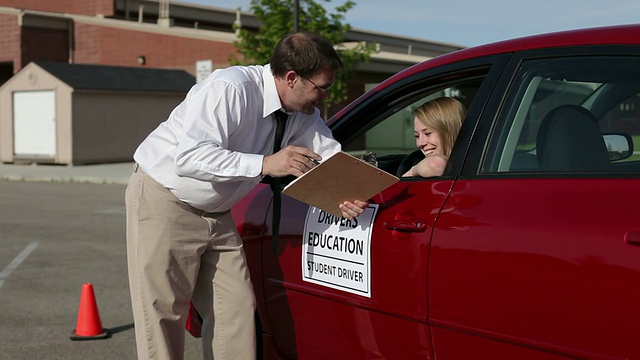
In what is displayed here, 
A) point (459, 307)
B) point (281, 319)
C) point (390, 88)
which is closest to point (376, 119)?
point (390, 88)

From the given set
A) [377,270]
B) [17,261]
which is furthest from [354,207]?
[17,261]

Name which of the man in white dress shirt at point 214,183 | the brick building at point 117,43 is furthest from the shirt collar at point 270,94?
the brick building at point 117,43

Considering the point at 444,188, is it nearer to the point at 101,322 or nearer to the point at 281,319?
the point at 281,319

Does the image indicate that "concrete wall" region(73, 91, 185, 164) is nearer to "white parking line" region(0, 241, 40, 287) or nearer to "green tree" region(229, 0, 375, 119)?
"green tree" region(229, 0, 375, 119)

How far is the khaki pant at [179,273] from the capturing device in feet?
12.1

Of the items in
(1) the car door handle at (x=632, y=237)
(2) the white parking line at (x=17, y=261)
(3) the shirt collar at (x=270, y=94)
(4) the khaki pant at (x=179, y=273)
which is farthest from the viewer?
(2) the white parking line at (x=17, y=261)

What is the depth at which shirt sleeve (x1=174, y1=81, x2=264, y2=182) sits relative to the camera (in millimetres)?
Result: 3367

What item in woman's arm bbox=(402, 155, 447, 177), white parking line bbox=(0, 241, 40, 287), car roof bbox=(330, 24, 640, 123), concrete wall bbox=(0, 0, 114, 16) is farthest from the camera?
concrete wall bbox=(0, 0, 114, 16)

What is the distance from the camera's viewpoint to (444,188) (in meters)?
3.09

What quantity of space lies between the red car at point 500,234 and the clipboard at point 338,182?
0.09 metres

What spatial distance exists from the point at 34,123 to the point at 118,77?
2989mm

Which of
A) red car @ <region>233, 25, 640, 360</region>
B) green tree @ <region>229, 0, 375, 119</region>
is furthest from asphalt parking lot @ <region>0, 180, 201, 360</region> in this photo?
green tree @ <region>229, 0, 375, 119</region>

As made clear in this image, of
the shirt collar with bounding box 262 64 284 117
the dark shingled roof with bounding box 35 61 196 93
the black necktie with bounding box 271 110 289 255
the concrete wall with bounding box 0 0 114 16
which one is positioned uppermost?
the concrete wall with bounding box 0 0 114 16

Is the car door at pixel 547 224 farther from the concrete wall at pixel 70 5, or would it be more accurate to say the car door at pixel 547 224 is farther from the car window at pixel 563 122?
the concrete wall at pixel 70 5
